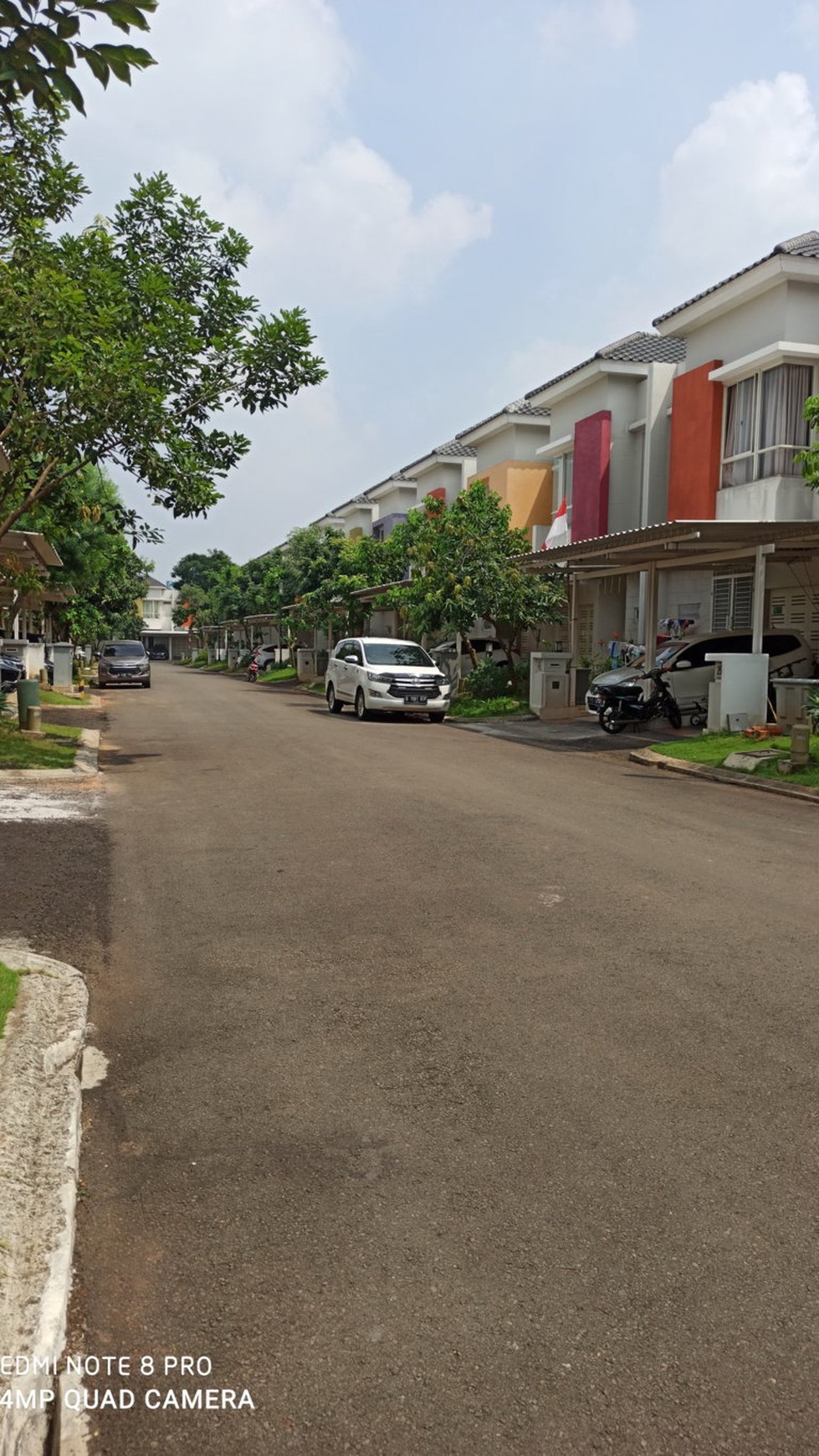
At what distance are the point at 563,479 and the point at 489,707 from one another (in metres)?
8.08

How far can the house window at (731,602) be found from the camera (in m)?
24.0

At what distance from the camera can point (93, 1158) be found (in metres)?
3.74

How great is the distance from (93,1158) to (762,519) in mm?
17663

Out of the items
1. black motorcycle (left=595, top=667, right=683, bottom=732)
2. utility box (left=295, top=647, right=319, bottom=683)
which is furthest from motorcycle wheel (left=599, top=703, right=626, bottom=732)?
utility box (left=295, top=647, right=319, bottom=683)

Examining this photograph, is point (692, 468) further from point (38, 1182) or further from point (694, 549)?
point (38, 1182)

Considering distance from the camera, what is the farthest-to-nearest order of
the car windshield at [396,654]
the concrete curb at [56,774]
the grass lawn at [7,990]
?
the car windshield at [396,654]
the concrete curb at [56,774]
the grass lawn at [7,990]

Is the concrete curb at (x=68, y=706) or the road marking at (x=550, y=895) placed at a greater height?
the road marking at (x=550, y=895)

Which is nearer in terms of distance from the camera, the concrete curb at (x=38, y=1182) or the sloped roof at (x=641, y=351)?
the concrete curb at (x=38, y=1182)

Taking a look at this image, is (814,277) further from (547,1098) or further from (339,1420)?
(339,1420)

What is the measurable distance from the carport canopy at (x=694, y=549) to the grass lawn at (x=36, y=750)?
938 centimetres

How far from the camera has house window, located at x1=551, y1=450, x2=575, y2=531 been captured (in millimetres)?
29500

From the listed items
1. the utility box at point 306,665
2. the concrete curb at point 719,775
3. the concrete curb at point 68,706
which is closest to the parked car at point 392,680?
the concrete curb at point 719,775

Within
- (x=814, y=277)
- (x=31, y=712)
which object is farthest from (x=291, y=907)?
(x=814, y=277)

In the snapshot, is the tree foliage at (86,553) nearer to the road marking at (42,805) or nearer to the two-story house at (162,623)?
the road marking at (42,805)
